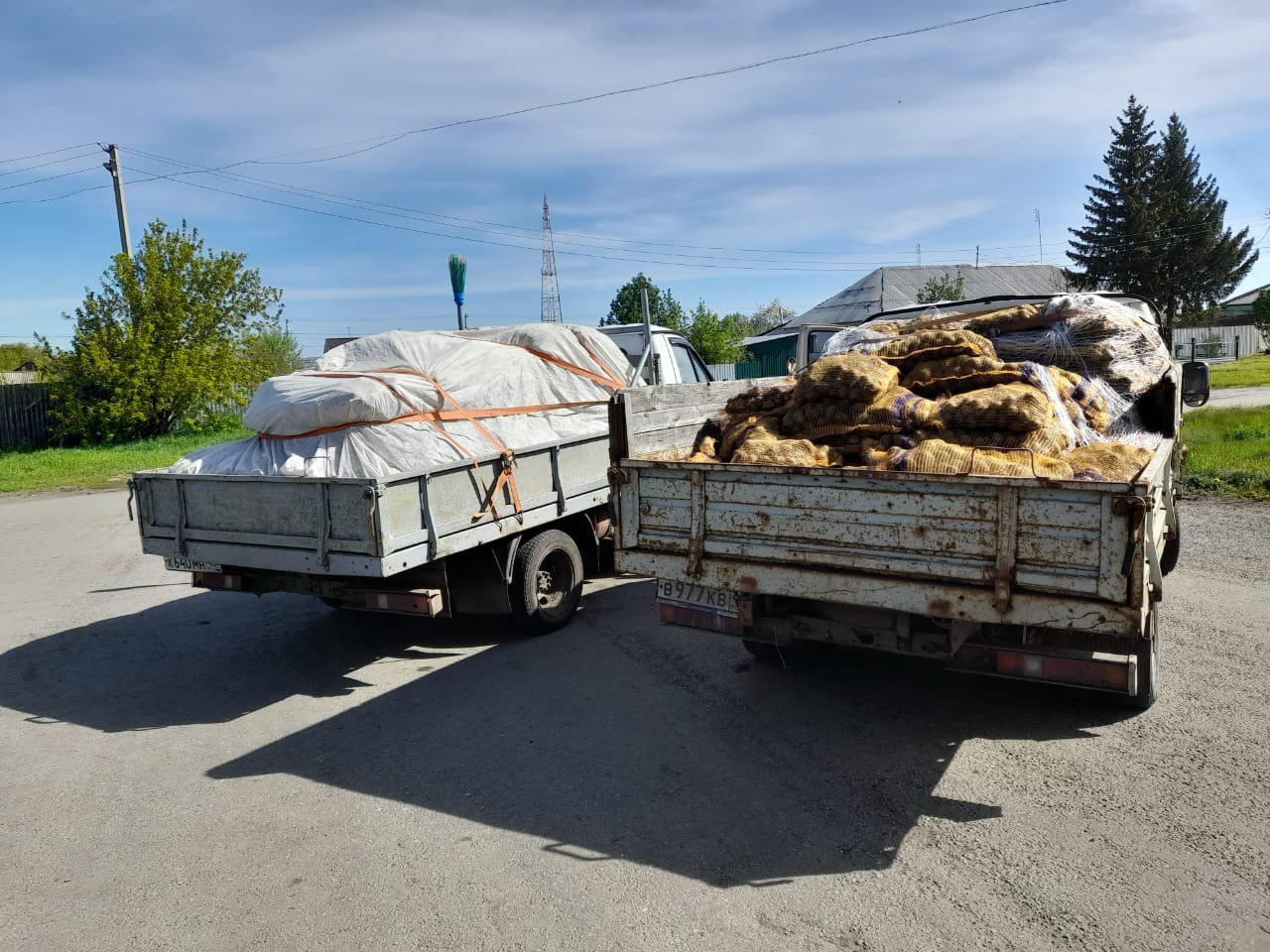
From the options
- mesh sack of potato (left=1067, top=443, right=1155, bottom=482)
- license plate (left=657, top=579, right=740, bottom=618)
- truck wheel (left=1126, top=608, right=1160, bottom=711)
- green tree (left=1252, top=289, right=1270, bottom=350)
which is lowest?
truck wheel (left=1126, top=608, right=1160, bottom=711)

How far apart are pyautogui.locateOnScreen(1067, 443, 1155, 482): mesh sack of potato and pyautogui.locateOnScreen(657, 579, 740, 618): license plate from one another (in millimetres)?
1635

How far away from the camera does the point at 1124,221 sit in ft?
141

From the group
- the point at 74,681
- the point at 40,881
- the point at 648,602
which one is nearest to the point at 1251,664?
the point at 648,602

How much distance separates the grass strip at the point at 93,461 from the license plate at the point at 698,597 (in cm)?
1378

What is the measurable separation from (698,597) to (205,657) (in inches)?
154

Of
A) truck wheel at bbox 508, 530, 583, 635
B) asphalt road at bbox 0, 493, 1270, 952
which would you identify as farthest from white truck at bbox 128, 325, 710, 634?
asphalt road at bbox 0, 493, 1270, 952

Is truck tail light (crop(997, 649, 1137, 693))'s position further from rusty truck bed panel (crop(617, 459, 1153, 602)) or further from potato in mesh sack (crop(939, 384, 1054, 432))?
potato in mesh sack (crop(939, 384, 1054, 432))

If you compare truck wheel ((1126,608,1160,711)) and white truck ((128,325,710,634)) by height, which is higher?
white truck ((128,325,710,634))

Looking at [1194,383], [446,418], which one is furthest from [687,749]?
[1194,383]

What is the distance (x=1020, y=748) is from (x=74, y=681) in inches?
228

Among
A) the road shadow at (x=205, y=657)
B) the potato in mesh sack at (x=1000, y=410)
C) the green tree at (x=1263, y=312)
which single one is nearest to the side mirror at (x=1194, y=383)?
the potato in mesh sack at (x=1000, y=410)

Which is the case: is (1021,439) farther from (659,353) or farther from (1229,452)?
(1229,452)

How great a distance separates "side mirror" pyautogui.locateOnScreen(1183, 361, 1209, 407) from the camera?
21.9 ft

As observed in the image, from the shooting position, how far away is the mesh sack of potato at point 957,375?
4.38m
